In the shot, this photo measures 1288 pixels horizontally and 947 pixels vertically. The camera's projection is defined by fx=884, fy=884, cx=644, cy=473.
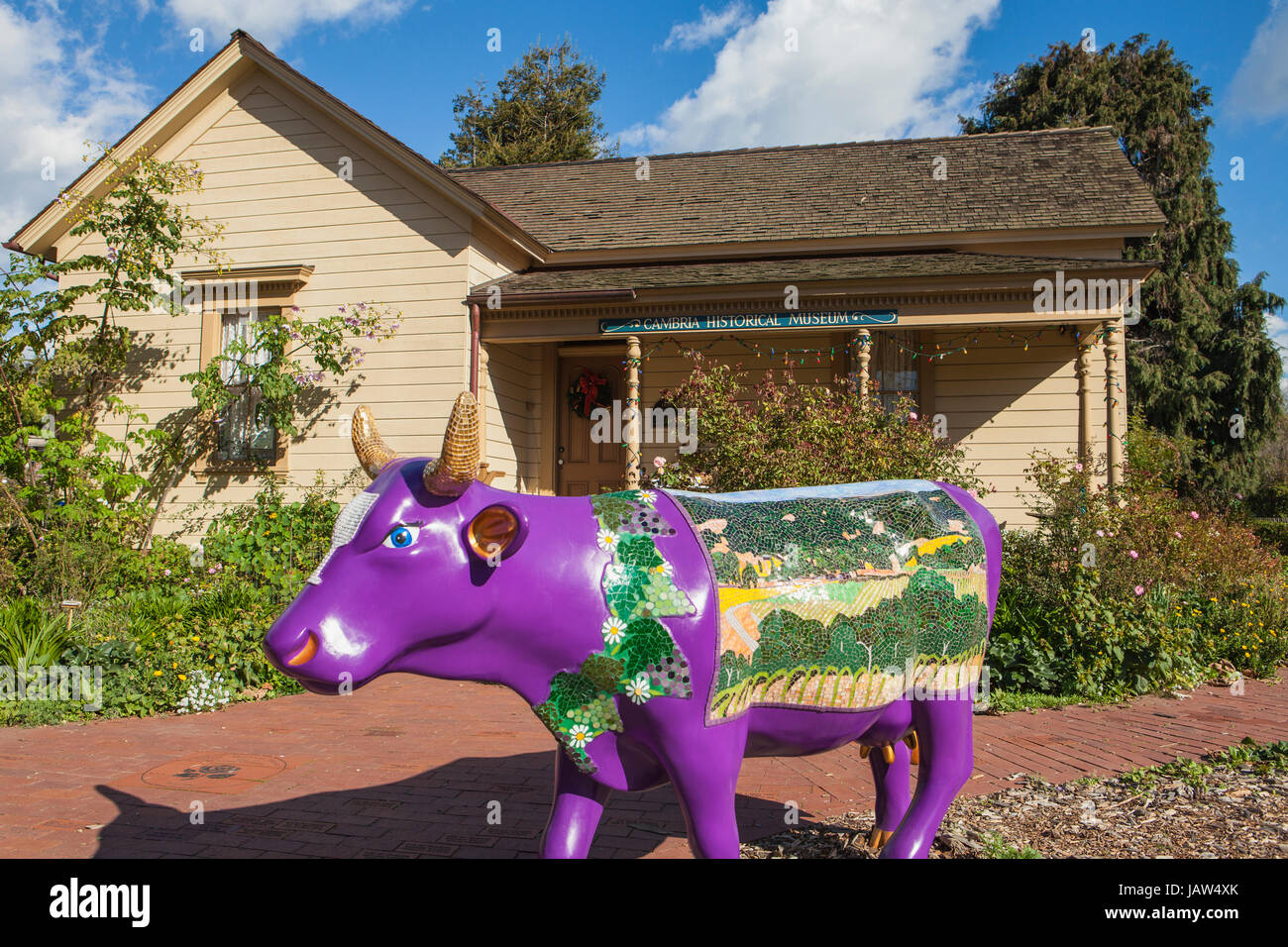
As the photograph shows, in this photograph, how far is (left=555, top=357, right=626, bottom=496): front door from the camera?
1273 cm

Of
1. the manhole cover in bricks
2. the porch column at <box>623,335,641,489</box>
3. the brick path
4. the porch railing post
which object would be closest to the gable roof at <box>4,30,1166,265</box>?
the porch railing post

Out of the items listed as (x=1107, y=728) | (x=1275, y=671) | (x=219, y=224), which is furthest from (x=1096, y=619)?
(x=219, y=224)

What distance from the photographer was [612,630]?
2561 millimetres

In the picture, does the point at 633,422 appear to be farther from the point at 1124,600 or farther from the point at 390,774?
the point at 390,774

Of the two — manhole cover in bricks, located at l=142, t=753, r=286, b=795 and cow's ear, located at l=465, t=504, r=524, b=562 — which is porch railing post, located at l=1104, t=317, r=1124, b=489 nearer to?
manhole cover in bricks, located at l=142, t=753, r=286, b=795

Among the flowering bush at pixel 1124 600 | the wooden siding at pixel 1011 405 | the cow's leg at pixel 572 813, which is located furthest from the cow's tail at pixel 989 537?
the wooden siding at pixel 1011 405

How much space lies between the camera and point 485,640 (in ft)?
8.48

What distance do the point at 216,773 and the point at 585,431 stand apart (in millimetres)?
8254

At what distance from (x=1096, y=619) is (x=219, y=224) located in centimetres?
1101

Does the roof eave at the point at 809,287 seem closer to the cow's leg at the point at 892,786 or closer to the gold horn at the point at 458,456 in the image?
the cow's leg at the point at 892,786

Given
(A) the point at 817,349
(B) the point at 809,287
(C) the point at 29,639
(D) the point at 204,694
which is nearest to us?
(D) the point at 204,694

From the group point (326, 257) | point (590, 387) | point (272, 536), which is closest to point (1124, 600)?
point (590, 387)

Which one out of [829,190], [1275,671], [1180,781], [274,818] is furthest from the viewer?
[829,190]
